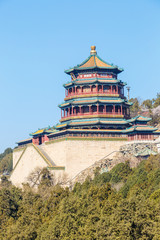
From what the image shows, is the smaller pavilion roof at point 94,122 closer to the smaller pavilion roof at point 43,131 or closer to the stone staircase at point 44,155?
the stone staircase at point 44,155

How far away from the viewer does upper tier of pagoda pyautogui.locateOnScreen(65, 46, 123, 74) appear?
114 m

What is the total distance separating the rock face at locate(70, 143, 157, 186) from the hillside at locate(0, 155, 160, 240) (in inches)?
186

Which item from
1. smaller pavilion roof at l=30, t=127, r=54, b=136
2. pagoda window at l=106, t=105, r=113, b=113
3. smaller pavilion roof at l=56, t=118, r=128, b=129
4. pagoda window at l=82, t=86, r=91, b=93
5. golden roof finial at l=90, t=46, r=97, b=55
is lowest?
smaller pavilion roof at l=56, t=118, r=128, b=129

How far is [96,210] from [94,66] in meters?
49.3

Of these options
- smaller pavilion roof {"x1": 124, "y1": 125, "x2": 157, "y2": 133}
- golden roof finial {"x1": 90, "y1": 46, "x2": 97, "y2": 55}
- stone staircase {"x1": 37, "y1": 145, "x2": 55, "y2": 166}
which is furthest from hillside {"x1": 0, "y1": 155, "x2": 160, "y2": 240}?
golden roof finial {"x1": 90, "y1": 46, "x2": 97, "y2": 55}

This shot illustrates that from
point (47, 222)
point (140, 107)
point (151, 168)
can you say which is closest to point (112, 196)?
point (47, 222)

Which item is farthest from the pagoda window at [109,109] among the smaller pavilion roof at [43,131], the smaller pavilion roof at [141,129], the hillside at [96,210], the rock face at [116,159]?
the hillside at [96,210]

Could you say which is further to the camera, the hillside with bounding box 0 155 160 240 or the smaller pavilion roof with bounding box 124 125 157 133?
the smaller pavilion roof with bounding box 124 125 157 133

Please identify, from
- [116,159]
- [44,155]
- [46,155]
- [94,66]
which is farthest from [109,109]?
[44,155]

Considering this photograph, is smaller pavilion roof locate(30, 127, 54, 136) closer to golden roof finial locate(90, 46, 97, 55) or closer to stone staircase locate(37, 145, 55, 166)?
stone staircase locate(37, 145, 55, 166)

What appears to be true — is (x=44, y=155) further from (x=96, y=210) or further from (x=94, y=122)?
(x=96, y=210)

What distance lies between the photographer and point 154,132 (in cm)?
10706

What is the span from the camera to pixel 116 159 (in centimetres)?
10375

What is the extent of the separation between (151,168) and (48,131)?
31.8 meters
